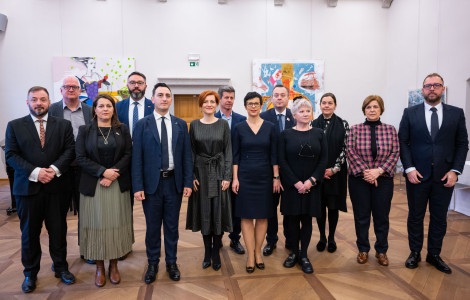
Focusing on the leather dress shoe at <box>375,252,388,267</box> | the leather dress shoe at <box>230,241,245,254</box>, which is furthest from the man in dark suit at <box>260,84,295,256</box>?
the leather dress shoe at <box>375,252,388,267</box>

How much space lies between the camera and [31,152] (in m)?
2.66

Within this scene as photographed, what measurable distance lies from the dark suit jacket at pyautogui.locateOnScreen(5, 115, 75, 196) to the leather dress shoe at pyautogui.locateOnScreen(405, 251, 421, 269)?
3360 mm

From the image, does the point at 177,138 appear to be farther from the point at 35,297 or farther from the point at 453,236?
the point at 453,236

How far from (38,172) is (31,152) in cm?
20

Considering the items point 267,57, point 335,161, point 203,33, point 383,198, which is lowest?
point 383,198

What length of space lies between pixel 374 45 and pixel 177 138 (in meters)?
7.70

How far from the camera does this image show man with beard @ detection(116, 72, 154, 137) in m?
3.37

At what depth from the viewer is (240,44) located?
Result: 317 inches

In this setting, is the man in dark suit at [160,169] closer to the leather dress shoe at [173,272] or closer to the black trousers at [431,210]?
the leather dress shoe at [173,272]

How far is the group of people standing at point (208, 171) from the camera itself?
266 cm

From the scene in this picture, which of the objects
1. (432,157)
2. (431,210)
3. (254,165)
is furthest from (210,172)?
(431,210)

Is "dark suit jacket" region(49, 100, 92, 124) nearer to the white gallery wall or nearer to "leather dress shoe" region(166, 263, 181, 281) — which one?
"leather dress shoe" region(166, 263, 181, 281)

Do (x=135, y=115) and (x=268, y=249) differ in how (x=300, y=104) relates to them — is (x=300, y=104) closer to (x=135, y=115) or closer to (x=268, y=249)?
(x=268, y=249)

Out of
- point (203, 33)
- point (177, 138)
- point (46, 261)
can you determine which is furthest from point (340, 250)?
point (203, 33)
